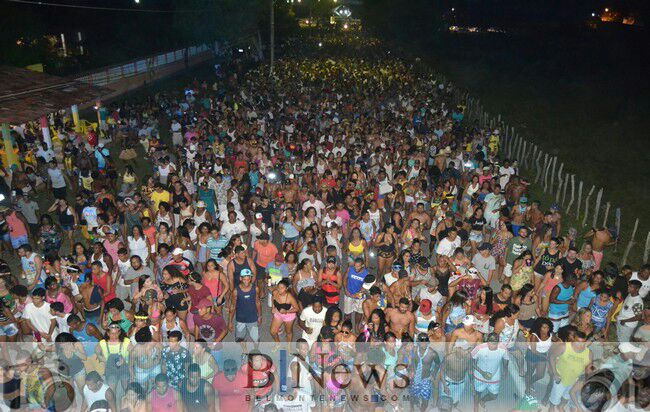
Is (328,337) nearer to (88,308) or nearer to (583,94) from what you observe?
(88,308)

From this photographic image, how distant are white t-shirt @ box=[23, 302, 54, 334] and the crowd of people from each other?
2cm

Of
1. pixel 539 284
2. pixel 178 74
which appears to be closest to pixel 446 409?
pixel 539 284

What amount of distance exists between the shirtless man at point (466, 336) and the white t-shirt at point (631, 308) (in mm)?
2550

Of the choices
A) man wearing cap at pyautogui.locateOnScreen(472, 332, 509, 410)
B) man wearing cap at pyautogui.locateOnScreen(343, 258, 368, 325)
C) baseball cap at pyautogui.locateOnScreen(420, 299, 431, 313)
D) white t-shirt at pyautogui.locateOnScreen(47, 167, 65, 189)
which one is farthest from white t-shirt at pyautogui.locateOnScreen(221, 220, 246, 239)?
white t-shirt at pyautogui.locateOnScreen(47, 167, 65, 189)

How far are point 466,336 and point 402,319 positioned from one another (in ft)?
2.86

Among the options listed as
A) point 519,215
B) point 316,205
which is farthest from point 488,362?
point 316,205

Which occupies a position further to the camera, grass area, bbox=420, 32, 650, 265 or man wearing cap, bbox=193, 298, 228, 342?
grass area, bbox=420, 32, 650, 265

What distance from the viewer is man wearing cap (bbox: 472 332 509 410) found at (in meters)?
6.14

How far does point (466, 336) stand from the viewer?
Result: 255 inches

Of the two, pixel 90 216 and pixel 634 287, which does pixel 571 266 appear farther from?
pixel 90 216

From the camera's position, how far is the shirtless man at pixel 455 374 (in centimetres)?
616

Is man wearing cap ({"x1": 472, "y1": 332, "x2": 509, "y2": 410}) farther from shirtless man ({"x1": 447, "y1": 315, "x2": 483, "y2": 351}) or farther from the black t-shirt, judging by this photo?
the black t-shirt

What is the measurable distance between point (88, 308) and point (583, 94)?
1641 inches

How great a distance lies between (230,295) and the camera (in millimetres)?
7844
